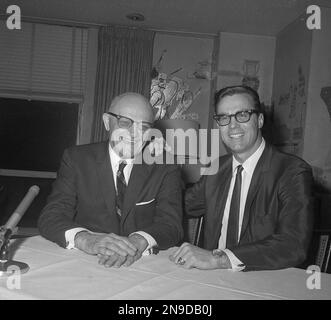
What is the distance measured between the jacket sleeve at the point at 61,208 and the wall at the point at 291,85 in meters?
2.95

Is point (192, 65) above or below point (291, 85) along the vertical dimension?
above

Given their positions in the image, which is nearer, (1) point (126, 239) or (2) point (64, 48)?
(1) point (126, 239)

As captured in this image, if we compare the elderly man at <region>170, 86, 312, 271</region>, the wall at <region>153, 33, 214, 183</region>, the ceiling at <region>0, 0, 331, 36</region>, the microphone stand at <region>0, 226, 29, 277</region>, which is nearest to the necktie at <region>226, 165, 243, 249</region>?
the elderly man at <region>170, 86, 312, 271</region>

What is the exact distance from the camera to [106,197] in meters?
1.77

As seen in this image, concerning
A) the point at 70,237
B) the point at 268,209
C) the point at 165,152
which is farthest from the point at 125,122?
the point at 165,152

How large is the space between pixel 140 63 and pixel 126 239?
3754mm

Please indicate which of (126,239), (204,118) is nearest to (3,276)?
(126,239)

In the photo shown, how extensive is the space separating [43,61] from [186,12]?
2.06 meters

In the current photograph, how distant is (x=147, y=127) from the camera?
1874 millimetres

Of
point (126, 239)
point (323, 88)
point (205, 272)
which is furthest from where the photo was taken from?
point (323, 88)

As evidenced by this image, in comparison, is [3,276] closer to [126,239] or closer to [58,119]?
[126,239]

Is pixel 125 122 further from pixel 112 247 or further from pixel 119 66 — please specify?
pixel 119 66

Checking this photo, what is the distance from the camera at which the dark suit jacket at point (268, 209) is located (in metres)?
1.36

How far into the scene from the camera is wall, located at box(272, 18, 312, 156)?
13.1 ft
